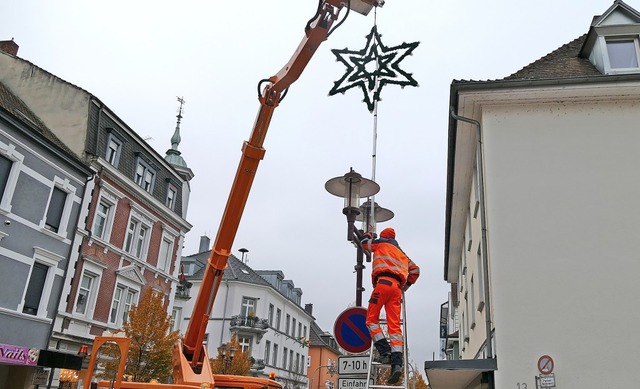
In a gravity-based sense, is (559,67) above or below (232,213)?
above

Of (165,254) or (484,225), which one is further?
(165,254)

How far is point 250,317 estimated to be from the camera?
145ft

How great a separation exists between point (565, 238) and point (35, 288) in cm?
1646

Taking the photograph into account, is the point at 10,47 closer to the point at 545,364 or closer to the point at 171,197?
the point at 171,197

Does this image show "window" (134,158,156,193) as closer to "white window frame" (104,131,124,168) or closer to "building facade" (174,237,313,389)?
"white window frame" (104,131,124,168)

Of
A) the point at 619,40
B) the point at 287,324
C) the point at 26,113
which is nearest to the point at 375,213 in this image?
the point at 619,40

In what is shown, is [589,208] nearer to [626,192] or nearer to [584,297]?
[626,192]

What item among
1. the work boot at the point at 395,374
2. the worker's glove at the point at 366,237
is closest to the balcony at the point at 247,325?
the worker's glove at the point at 366,237

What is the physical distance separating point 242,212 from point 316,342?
57.0 meters

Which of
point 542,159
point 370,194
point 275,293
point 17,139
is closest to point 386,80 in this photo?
point 370,194

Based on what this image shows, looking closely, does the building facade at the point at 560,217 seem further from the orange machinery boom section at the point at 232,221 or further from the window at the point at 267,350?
the window at the point at 267,350

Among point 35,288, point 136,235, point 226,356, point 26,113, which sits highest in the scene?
point 26,113

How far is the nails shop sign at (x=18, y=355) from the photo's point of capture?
1580cm

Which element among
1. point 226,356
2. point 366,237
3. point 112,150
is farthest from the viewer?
point 226,356
